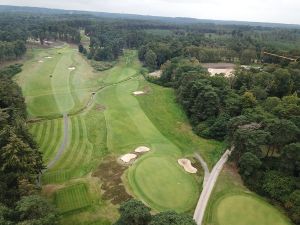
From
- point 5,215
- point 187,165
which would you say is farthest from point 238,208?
point 5,215

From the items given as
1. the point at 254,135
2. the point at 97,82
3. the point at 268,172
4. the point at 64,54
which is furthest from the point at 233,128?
the point at 64,54

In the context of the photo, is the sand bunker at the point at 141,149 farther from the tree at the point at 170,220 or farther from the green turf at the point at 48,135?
the tree at the point at 170,220

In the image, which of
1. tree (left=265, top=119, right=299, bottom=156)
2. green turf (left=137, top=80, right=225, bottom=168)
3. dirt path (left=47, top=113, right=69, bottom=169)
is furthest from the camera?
green turf (left=137, top=80, right=225, bottom=168)

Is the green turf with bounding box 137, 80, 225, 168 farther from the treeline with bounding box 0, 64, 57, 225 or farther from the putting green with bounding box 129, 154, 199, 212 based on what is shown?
the treeline with bounding box 0, 64, 57, 225

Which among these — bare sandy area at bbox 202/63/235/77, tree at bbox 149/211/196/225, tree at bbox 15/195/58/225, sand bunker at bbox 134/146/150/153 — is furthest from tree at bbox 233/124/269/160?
bare sandy area at bbox 202/63/235/77

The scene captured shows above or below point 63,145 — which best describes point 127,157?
above

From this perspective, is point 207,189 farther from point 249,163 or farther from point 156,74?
point 156,74
